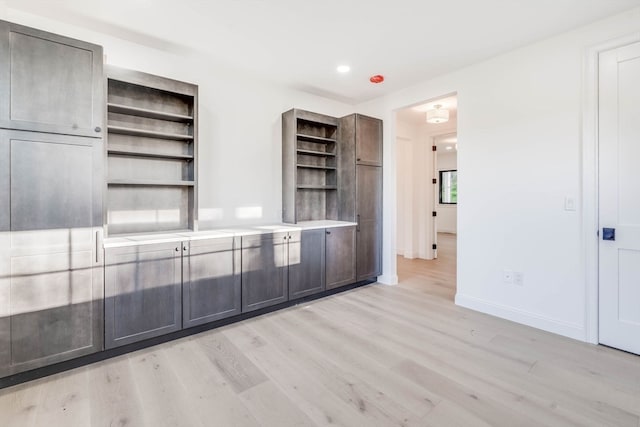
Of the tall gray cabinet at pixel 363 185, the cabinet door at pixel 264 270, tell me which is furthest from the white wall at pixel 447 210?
the cabinet door at pixel 264 270

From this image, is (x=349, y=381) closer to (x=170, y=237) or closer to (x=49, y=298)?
(x=170, y=237)

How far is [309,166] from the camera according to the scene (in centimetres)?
391

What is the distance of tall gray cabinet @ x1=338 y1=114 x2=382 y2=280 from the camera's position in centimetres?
400

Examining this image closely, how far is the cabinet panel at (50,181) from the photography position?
1972 mm

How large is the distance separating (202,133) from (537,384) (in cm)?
361

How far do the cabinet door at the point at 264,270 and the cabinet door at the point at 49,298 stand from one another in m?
1.18

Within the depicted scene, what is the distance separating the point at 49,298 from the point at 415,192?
5758mm

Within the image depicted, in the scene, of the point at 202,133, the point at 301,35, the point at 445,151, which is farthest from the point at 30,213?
the point at 445,151

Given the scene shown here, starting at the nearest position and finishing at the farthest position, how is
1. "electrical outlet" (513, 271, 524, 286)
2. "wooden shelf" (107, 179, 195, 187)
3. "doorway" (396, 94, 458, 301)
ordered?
"wooden shelf" (107, 179, 195, 187)
"electrical outlet" (513, 271, 524, 286)
"doorway" (396, 94, 458, 301)

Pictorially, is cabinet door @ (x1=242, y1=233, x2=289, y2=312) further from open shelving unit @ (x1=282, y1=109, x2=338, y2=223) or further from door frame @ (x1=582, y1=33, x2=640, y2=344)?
door frame @ (x1=582, y1=33, x2=640, y2=344)

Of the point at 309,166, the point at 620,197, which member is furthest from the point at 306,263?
the point at 620,197

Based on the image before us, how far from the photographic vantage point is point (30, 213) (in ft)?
6.59

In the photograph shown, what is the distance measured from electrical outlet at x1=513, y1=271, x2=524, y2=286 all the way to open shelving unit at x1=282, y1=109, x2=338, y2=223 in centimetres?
223

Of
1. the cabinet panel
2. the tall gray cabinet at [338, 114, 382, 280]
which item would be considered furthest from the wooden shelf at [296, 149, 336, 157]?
the cabinet panel
